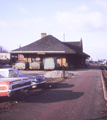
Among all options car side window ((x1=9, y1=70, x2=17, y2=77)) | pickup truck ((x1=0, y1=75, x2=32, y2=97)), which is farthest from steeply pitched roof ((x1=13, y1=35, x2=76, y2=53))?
Result: pickup truck ((x1=0, y1=75, x2=32, y2=97))

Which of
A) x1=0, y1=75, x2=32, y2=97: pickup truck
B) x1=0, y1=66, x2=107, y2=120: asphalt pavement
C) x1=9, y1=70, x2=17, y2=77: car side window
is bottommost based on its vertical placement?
x1=0, y1=66, x2=107, y2=120: asphalt pavement

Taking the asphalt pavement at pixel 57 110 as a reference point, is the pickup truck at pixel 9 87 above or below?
above

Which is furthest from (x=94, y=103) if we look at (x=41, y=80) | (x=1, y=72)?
(x=1, y=72)

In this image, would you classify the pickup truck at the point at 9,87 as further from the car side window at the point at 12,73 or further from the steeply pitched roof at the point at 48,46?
the steeply pitched roof at the point at 48,46

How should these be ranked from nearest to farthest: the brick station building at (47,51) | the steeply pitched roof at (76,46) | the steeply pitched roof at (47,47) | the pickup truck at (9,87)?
the pickup truck at (9,87) → the brick station building at (47,51) → the steeply pitched roof at (47,47) → the steeply pitched roof at (76,46)

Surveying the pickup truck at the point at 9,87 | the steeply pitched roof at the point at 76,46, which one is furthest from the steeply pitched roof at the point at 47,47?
the pickup truck at the point at 9,87

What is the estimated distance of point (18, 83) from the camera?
7.32m

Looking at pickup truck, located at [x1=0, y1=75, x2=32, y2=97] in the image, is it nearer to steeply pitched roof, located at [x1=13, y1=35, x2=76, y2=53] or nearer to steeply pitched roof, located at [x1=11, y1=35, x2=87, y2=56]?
steeply pitched roof, located at [x1=11, y1=35, x2=87, y2=56]

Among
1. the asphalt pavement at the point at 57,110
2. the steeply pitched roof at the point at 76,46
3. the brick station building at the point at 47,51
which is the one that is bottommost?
the asphalt pavement at the point at 57,110

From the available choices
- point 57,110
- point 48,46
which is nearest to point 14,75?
point 57,110

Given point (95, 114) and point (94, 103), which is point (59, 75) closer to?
point (94, 103)

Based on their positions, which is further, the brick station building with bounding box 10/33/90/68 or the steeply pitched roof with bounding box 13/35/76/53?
the steeply pitched roof with bounding box 13/35/76/53

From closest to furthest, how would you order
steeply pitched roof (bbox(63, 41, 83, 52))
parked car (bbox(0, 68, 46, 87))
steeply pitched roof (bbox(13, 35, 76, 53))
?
parked car (bbox(0, 68, 46, 87)), steeply pitched roof (bbox(13, 35, 76, 53)), steeply pitched roof (bbox(63, 41, 83, 52))

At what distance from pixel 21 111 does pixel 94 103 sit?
3126 mm
